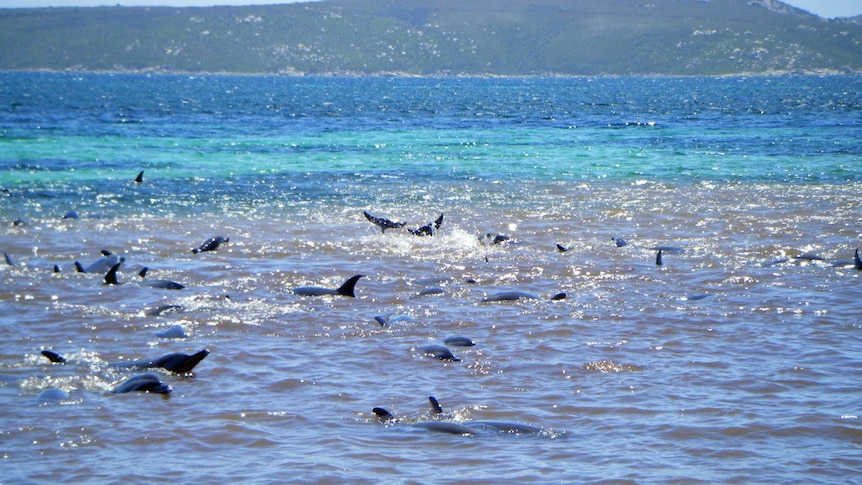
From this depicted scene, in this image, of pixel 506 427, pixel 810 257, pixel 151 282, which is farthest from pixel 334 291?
pixel 810 257

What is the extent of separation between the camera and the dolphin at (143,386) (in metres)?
8.25

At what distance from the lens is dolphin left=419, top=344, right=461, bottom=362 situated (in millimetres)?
9344

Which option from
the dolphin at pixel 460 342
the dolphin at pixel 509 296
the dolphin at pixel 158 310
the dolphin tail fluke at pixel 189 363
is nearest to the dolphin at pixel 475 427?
the dolphin at pixel 460 342

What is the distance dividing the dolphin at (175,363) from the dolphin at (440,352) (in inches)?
84.4

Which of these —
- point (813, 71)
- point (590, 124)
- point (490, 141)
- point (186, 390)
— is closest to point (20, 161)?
point (490, 141)

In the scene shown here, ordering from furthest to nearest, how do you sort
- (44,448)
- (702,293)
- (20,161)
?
(20,161) < (702,293) < (44,448)

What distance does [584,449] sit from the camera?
7078 mm

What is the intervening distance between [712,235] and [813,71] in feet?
612

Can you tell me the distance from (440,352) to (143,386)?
9.24 ft

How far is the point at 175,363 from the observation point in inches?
348

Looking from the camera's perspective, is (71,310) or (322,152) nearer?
(71,310)

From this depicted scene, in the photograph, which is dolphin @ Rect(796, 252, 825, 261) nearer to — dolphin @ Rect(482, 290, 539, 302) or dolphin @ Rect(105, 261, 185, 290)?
dolphin @ Rect(482, 290, 539, 302)

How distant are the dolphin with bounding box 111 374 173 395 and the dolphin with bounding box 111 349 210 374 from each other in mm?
530

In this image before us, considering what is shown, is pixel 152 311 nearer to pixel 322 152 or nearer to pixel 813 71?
pixel 322 152
